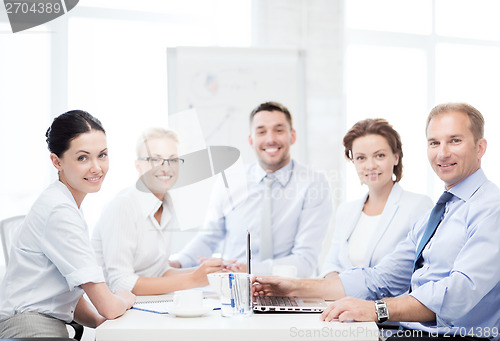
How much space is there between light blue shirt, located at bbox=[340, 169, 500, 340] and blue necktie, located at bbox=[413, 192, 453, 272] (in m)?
0.02

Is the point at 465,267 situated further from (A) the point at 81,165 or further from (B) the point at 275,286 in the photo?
(A) the point at 81,165

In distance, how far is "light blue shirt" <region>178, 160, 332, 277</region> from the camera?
119 inches

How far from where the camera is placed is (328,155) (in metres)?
4.36

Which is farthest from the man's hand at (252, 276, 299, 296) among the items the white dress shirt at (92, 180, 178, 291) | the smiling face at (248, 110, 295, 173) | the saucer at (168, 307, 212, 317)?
the smiling face at (248, 110, 295, 173)

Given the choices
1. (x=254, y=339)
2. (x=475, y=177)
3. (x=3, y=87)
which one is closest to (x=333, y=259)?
(x=475, y=177)

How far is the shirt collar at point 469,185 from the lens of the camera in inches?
74.4

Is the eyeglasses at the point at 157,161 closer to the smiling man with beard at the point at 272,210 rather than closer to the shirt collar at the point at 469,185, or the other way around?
the smiling man with beard at the point at 272,210

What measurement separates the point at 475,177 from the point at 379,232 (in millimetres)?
668

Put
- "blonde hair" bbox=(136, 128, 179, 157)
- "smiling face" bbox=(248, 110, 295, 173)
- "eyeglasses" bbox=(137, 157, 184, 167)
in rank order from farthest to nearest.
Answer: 1. "smiling face" bbox=(248, 110, 295, 173)
2. "blonde hair" bbox=(136, 128, 179, 157)
3. "eyeglasses" bbox=(137, 157, 184, 167)

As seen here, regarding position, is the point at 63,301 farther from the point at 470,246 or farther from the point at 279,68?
the point at 279,68

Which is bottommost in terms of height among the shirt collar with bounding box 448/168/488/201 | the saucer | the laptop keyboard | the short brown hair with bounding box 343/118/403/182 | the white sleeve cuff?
the laptop keyboard

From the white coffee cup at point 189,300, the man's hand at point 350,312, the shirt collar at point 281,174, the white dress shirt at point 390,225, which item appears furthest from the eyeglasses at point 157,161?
the man's hand at point 350,312

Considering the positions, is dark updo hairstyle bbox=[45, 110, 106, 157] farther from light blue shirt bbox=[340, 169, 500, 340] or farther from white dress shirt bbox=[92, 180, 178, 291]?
light blue shirt bbox=[340, 169, 500, 340]

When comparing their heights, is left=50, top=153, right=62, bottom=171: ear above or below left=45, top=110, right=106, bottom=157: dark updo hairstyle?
below
